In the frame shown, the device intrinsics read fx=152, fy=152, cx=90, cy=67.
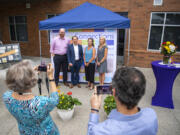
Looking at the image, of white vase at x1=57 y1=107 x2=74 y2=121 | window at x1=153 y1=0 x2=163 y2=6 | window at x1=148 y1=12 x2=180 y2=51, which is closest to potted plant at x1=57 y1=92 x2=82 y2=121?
white vase at x1=57 y1=107 x2=74 y2=121

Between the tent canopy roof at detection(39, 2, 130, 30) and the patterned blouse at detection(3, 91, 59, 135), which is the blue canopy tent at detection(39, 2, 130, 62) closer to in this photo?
the tent canopy roof at detection(39, 2, 130, 30)

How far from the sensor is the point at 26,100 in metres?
1.31

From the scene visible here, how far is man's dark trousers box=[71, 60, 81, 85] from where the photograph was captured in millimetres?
4789

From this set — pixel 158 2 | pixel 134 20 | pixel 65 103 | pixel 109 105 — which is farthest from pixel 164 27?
pixel 65 103

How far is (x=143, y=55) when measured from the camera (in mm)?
7457

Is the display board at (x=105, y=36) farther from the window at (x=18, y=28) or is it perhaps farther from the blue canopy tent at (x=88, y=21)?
the window at (x=18, y=28)

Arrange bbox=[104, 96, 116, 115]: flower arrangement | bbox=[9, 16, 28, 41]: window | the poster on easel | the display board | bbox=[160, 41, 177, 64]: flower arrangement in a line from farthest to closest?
1. bbox=[9, 16, 28, 41]: window
2. the poster on easel
3. the display board
4. bbox=[160, 41, 177, 64]: flower arrangement
5. bbox=[104, 96, 116, 115]: flower arrangement

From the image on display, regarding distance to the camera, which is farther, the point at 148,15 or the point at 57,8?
the point at 57,8

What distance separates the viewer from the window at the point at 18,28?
9.57 meters

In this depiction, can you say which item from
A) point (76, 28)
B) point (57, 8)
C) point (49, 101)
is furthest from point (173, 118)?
point (57, 8)

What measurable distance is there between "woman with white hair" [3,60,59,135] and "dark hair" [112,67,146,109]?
0.68 meters

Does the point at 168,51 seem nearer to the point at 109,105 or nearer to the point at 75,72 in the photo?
the point at 109,105

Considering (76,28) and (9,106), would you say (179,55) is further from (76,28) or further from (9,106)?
(9,106)

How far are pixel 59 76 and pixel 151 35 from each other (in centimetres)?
483
